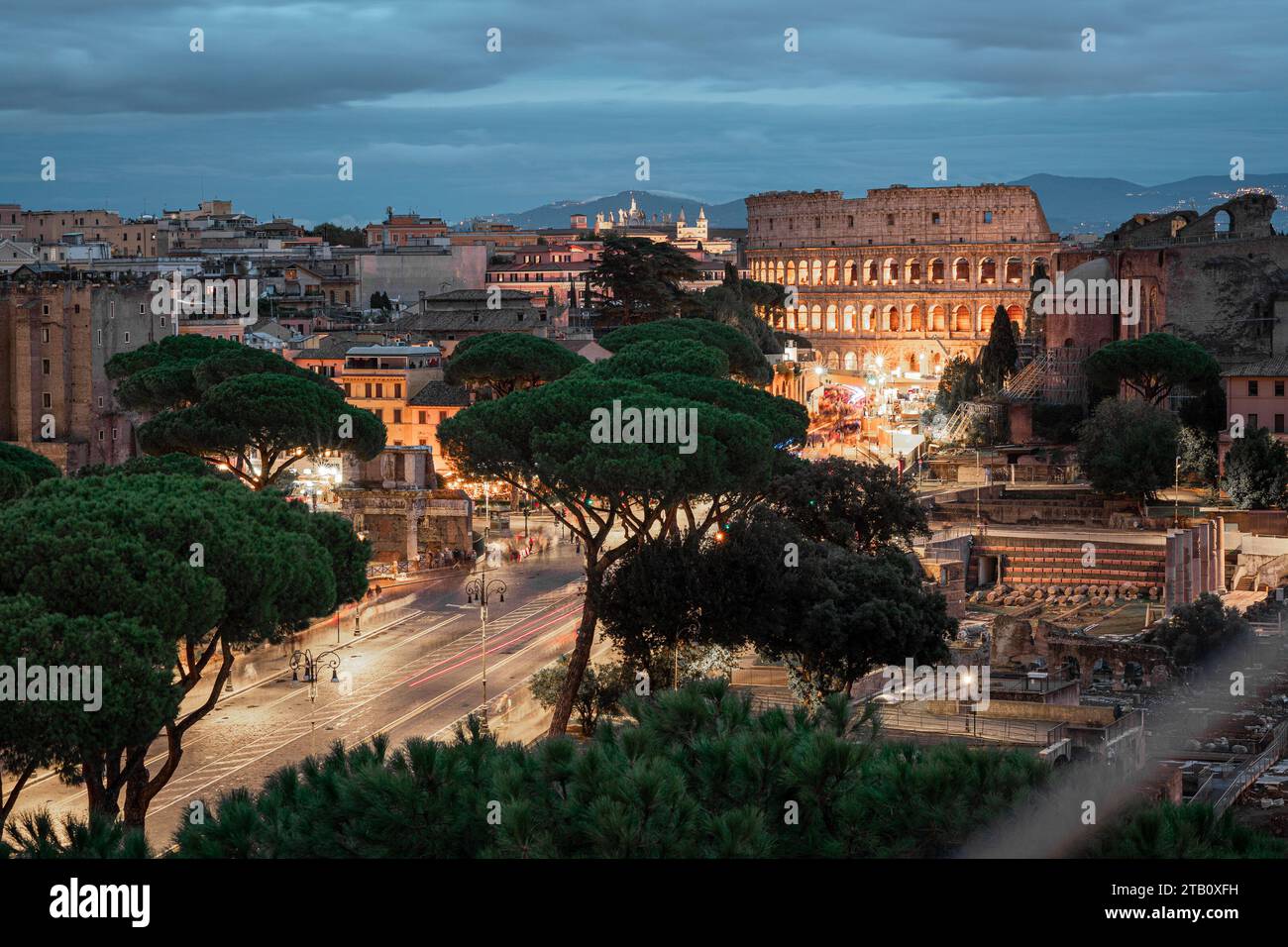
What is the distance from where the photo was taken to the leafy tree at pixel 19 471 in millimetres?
27453

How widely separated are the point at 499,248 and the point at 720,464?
8604cm

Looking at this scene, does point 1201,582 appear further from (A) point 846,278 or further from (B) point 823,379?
(A) point 846,278

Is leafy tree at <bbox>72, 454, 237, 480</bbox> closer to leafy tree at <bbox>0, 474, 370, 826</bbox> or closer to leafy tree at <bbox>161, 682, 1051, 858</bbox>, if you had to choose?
leafy tree at <bbox>0, 474, 370, 826</bbox>

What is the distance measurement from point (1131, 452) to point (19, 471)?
22.4 meters

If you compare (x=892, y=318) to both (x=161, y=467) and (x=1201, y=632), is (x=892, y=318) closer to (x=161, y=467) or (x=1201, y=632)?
(x=1201, y=632)

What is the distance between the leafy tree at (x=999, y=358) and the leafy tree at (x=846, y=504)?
83.1 ft

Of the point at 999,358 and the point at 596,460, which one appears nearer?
the point at 596,460

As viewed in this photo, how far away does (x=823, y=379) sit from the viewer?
73938 millimetres

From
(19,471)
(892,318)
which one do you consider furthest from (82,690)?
(892,318)

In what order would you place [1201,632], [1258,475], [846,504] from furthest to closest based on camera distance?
[1258,475] < [846,504] < [1201,632]

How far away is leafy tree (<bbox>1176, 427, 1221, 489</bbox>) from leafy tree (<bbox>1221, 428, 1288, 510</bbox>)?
3514 millimetres

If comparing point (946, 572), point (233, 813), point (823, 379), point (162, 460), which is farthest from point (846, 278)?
point (233, 813)

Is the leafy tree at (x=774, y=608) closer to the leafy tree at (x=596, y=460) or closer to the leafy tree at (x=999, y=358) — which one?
the leafy tree at (x=596, y=460)

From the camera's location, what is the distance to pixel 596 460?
24609mm
